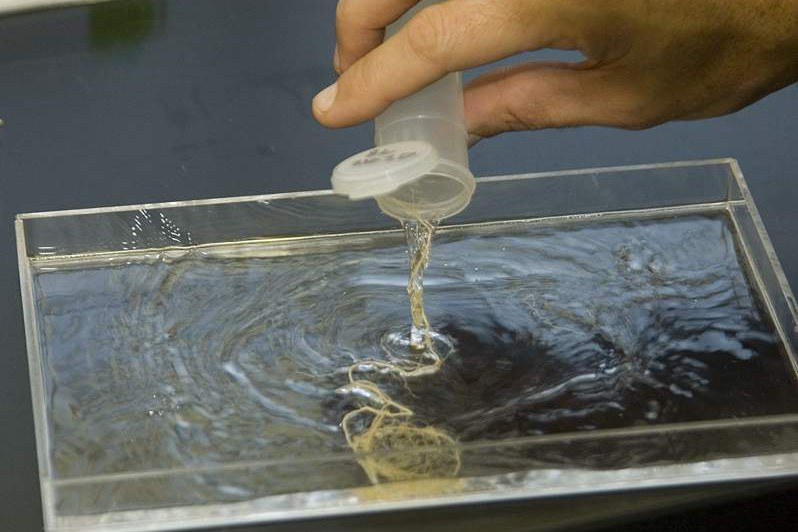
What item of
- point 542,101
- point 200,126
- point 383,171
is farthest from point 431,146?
point 200,126

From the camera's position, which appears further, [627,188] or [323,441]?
[627,188]

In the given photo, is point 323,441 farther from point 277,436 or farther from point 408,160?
point 408,160

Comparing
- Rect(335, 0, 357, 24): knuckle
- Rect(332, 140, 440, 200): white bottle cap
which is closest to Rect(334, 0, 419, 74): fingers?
Rect(335, 0, 357, 24): knuckle

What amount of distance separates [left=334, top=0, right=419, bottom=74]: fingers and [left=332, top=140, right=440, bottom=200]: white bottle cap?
10 centimetres

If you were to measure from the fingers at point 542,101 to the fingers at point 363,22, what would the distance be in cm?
10

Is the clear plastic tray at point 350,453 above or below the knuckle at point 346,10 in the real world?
below

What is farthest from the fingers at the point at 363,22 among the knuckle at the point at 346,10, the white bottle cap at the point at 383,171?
the white bottle cap at the point at 383,171

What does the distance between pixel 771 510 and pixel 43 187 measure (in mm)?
564

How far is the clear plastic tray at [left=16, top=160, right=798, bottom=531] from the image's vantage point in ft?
2.17

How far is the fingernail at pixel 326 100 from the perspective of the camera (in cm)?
74

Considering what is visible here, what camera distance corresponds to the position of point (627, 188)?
2.98 ft

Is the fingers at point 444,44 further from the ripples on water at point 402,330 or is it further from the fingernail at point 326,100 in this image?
the ripples on water at point 402,330

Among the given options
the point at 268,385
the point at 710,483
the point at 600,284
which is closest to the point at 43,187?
the point at 268,385

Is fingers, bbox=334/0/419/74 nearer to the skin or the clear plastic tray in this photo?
the skin
